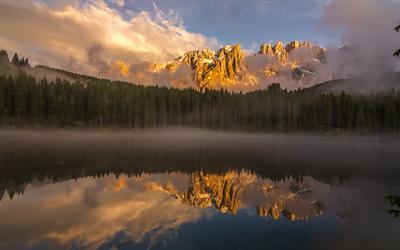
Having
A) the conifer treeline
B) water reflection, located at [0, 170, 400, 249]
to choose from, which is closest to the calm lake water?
water reflection, located at [0, 170, 400, 249]

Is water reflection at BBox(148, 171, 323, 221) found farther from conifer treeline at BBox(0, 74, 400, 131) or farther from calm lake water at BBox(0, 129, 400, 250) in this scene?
conifer treeline at BBox(0, 74, 400, 131)

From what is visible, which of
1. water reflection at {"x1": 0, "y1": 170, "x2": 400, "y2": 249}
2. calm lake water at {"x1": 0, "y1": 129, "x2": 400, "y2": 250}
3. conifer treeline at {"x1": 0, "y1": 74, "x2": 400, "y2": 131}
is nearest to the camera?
calm lake water at {"x1": 0, "y1": 129, "x2": 400, "y2": 250}

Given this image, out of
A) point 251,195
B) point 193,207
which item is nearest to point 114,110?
point 251,195

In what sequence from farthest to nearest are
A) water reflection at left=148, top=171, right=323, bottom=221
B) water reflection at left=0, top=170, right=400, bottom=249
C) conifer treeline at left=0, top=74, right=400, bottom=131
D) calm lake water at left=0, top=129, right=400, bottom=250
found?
conifer treeline at left=0, top=74, right=400, bottom=131, water reflection at left=148, top=171, right=323, bottom=221, water reflection at left=0, top=170, right=400, bottom=249, calm lake water at left=0, top=129, right=400, bottom=250

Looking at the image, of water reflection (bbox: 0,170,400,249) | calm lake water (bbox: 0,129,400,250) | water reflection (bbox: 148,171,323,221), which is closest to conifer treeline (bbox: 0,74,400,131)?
calm lake water (bbox: 0,129,400,250)

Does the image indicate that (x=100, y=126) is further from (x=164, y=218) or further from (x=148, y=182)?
(x=164, y=218)

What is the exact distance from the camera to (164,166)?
47.5 metres

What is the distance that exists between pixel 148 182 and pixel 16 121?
12240 cm

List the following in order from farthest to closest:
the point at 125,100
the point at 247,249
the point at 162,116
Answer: the point at 162,116 → the point at 125,100 → the point at 247,249

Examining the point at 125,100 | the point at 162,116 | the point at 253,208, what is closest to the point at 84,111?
the point at 125,100

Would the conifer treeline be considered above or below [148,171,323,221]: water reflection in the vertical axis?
above

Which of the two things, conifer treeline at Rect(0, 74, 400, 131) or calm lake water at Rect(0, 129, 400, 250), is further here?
conifer treeline at Rect(0, 74, 400, 131)

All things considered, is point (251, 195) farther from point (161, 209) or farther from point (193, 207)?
point (161, 209)

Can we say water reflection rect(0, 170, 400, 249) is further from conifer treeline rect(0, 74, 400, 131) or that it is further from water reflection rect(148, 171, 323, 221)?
conifer treeline rect(0, 74, 400, 131)
